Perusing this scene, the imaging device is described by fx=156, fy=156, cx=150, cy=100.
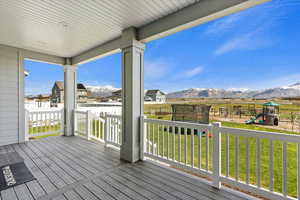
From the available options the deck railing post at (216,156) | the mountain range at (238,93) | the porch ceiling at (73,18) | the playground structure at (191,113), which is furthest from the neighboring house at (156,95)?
the porch ceiling at (73,18)

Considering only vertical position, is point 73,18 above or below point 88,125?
above

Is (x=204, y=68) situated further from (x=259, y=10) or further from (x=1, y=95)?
(x=1, y=95)

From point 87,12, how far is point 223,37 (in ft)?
7.60

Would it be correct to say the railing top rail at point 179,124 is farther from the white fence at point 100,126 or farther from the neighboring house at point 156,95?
the white fence at point 100,126

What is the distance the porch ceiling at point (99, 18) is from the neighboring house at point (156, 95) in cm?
108

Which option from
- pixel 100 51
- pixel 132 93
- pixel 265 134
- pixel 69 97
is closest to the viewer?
pixel 265 134

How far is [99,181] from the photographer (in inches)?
93.7

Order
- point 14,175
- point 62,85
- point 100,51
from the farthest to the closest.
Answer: point 62,85 < point 100,51 < point 14,175

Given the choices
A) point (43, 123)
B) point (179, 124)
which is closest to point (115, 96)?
→ point (179, 124)

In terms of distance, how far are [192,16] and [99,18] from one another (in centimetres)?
156

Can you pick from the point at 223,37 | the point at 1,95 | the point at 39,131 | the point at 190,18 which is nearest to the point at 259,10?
the point at 223,37

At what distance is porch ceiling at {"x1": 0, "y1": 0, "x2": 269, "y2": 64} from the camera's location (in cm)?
226

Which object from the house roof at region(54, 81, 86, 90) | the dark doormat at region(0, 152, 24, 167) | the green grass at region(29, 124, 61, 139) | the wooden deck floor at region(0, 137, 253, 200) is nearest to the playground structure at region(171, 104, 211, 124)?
the wooden deck floor at region(0, 137, 253, 200)

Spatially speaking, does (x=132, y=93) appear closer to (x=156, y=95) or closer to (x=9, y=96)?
(x=156, y=95)
